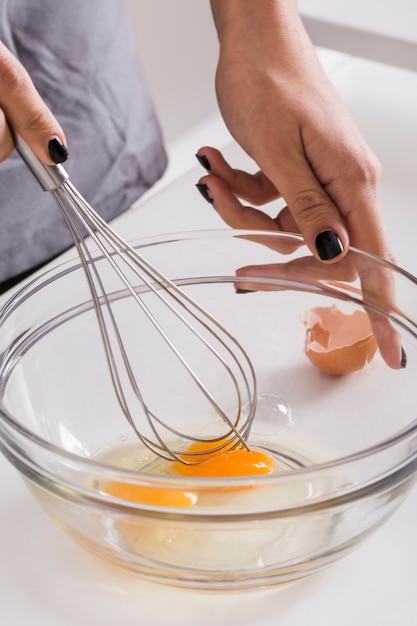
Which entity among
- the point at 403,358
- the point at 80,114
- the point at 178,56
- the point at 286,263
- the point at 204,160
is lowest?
the point at 403,358

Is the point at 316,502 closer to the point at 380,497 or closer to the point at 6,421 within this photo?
the point at 380,497

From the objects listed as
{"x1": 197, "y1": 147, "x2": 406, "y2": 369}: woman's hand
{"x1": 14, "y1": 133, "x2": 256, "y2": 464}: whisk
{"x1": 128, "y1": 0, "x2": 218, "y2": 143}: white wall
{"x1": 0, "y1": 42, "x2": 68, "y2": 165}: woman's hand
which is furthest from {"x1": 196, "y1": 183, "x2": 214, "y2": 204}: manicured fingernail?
{"x1": 128, "y1": 0, "x2": 218, "y2": 143}: white wall

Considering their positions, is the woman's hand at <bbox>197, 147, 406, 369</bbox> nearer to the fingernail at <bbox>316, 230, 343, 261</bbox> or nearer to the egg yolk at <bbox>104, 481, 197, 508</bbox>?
the fingernail at <bbox>316, 230, 343, 261</bbox>

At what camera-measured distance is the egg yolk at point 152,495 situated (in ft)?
1.55

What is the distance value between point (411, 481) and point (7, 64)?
0.38 metres

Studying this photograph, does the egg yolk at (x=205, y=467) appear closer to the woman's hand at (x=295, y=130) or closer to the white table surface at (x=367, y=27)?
the woman's hand at (x=295, y=130)

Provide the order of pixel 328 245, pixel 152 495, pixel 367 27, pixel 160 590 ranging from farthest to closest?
pixel 367 27, pixel 328 245, pixel 160 590, pixel 152 495

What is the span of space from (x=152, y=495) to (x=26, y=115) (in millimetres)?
287

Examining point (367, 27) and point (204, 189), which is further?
point (367, 27)

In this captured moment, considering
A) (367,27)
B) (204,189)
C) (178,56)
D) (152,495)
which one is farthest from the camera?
(178,56)

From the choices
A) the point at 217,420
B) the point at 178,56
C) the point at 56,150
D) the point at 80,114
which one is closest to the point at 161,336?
the point at 217,420

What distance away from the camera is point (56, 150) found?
614 mm

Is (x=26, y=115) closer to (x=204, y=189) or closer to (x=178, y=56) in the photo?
(x=204, y=189)

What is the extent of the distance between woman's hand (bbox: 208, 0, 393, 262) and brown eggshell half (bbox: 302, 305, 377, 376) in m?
0.06
